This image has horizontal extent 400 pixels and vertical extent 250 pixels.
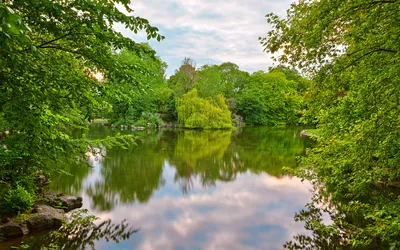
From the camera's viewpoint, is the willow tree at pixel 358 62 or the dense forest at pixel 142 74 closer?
the dense forest at pixel 142 74

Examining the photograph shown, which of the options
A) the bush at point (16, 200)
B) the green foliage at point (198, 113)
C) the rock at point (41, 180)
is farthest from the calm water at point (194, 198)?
the green foliage at point (198, 113)

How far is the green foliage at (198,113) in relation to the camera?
34750mm

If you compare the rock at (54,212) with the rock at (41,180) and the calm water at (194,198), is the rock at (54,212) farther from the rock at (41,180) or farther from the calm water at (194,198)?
the rock at (41,180)

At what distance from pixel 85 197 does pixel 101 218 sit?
5.96ft

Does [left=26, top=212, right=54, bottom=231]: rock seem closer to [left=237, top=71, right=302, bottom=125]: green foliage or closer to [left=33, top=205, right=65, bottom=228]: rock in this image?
[left=33, top=205, right=65, bottom=228]: rock

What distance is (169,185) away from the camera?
11156 mm

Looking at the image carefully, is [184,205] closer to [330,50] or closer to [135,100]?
[330,50]

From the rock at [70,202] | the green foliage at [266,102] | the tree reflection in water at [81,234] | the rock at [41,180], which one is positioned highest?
the green foliage at [266,102]

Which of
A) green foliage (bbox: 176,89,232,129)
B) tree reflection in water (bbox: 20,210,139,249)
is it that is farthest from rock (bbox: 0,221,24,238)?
green foliage (bbox: 176,89,232,129)

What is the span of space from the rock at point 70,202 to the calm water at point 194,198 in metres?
0.27

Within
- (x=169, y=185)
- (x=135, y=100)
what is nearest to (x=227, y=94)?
(x=135, y=100)

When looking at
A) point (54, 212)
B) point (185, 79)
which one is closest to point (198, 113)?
point (185, 79)

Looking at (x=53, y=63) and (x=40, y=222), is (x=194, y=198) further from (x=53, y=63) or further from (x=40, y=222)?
(x=53, y=63)

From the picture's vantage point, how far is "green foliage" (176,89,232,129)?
1368 inches
